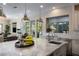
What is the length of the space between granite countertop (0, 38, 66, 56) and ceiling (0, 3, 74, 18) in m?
0.42

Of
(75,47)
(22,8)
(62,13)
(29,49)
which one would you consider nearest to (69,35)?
(75,47)

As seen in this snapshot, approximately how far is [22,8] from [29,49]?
644 millimetres

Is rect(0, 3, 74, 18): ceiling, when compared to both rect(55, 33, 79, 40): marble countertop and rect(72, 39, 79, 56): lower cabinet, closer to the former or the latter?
rect(55, 33, 79, 40): marble countertop

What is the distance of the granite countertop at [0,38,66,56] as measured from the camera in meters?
1.98

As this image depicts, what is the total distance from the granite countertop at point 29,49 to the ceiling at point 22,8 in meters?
0.42

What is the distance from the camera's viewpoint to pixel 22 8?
2.07m

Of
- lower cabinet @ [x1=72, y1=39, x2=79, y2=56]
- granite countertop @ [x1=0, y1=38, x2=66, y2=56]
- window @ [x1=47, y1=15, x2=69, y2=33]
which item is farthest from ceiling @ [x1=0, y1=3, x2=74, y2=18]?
lower cabinet @ [x1=72, y1=39, x2=79, y2=56]

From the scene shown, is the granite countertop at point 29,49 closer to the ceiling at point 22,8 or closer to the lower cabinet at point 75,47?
the lower cabinet at point 75,47

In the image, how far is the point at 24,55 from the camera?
2.01m

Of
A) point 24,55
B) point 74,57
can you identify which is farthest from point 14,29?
point 74,57

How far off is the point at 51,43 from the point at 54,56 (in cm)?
21

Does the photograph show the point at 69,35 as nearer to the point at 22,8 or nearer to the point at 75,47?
the point at 75,47

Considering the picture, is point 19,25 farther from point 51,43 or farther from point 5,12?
point 51,43

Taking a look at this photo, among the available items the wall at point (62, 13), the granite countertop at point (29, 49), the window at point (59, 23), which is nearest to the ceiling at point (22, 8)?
the wall at point (62, 13)
